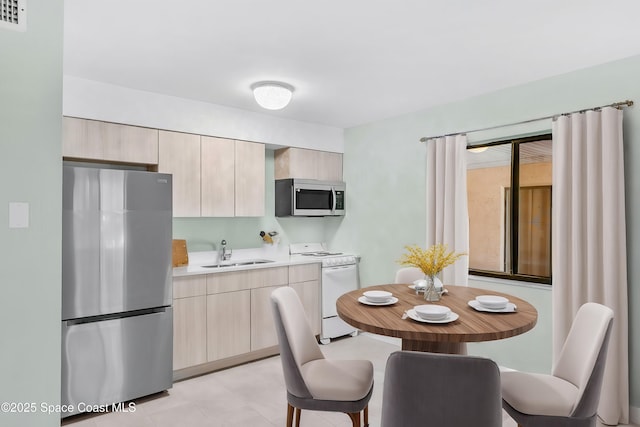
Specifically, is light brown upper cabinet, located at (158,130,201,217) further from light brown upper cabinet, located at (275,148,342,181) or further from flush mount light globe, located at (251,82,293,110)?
light brown upper cabinet, located at (275,148,342,181)

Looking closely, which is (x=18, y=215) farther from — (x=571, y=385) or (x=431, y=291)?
(x=571, y=385)

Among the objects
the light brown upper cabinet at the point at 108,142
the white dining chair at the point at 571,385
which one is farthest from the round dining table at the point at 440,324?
the light brown upper cabinet at the point at 108,142

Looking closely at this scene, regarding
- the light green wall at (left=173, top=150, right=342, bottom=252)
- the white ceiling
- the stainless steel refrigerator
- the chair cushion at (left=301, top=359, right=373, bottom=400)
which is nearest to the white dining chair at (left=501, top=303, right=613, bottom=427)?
the chair cushion at (left=301, top=359, right=373, bottom=400)

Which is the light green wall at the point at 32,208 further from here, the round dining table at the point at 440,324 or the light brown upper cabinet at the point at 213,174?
the light brown upper cabinet at the point at 213,174

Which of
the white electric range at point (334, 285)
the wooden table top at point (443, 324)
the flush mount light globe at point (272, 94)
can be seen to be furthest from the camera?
the white electric range at point (334, 285)

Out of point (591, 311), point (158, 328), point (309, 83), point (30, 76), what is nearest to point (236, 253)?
point (158, 328)

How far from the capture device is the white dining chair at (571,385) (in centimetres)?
171

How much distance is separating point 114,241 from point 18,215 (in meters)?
1.02

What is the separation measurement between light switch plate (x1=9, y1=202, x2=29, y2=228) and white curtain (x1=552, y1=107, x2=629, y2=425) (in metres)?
3.38

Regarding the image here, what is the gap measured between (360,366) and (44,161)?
6.34 ft

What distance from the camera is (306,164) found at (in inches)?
180

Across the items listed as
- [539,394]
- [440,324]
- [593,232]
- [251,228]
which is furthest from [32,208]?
[593,232]

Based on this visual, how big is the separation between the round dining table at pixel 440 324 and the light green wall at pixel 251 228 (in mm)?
2147

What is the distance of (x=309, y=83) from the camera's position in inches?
126
